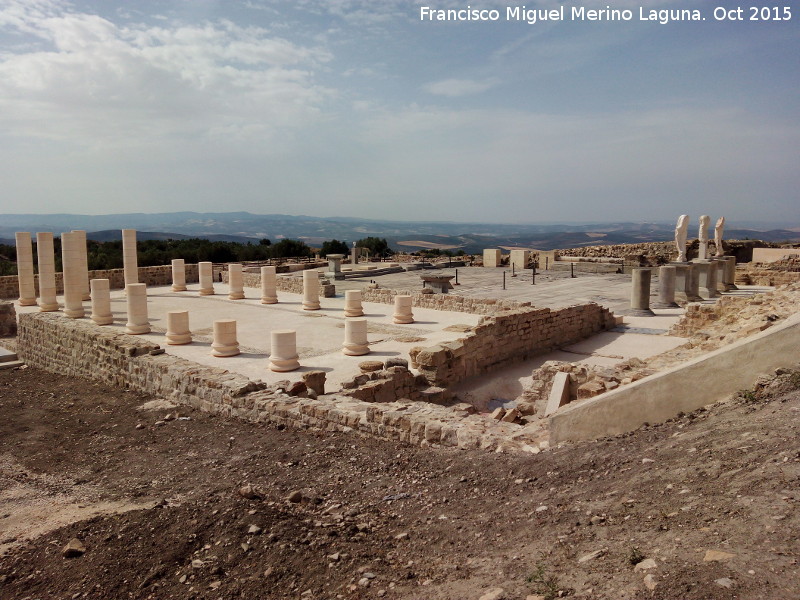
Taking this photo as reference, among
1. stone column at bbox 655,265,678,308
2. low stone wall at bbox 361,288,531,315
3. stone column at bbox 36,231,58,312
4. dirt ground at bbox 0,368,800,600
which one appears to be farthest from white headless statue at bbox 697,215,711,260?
stone column at bbox 36,231,58,312

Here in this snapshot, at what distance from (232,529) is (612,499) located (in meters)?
2.83

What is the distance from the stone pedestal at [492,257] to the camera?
35.2 m

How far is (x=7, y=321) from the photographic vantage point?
1825 centimetres

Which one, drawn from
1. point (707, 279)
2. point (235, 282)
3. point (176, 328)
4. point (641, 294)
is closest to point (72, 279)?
point (235, 282)

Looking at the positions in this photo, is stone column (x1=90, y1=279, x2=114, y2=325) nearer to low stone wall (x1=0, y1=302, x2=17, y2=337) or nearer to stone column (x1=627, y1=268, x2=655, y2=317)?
low stone wall (x1=0, y1=302, x2=17, y2=337)

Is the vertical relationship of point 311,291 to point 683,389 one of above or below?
below

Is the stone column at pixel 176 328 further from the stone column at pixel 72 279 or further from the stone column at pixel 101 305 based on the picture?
the stone column at pixel 72 279

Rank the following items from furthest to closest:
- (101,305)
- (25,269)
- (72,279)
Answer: (25,269)
(72,279)
(101,305)

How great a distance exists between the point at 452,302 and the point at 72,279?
12262mm

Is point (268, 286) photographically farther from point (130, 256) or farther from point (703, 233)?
point (703, 233)

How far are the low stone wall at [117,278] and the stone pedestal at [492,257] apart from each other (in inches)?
656

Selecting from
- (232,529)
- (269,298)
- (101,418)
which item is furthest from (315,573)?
(269,298)

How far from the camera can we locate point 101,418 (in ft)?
30.4

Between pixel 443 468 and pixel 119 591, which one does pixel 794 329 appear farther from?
pixel 119 591
